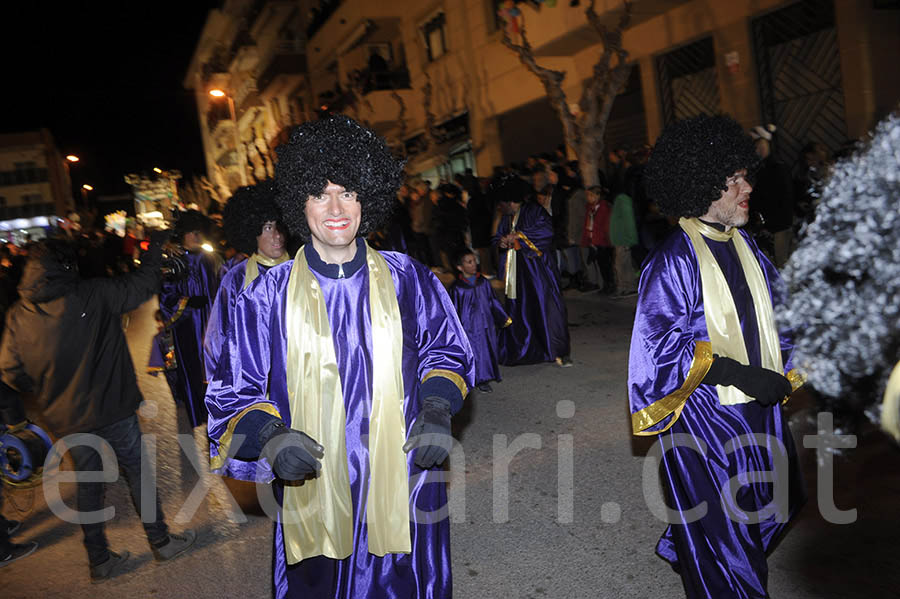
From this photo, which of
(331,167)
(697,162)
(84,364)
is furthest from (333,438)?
(84,364)

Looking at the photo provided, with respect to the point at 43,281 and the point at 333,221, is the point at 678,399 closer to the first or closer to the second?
the point at 333,221

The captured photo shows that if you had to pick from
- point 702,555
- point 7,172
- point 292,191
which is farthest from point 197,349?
point 7,172

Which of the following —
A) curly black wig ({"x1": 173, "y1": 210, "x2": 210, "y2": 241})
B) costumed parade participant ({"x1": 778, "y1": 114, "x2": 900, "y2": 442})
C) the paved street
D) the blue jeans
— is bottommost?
the paved street

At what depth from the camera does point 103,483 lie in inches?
191

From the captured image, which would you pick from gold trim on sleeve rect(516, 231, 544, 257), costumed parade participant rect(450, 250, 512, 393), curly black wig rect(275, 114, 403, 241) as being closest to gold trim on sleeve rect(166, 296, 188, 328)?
costumed parade participant rect(450, 250, 512, 393)

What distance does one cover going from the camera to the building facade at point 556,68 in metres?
12.5

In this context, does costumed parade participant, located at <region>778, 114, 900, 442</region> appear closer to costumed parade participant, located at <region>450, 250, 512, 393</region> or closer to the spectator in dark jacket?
the spectator in dark jacket

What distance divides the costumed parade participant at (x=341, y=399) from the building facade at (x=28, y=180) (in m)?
87.1

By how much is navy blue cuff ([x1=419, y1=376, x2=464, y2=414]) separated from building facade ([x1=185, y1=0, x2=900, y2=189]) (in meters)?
11.0

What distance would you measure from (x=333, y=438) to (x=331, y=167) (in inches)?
41.4

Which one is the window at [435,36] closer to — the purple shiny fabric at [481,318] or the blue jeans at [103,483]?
the purple shiny fabric at [481,318]

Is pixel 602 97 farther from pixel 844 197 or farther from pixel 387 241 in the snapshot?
pixel 844 197

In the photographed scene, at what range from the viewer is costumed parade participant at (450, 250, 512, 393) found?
26.7 feet

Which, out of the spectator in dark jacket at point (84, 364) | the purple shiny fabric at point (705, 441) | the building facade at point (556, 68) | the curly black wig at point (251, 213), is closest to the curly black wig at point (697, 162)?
the purple shiny fabric at point (705, 441)
